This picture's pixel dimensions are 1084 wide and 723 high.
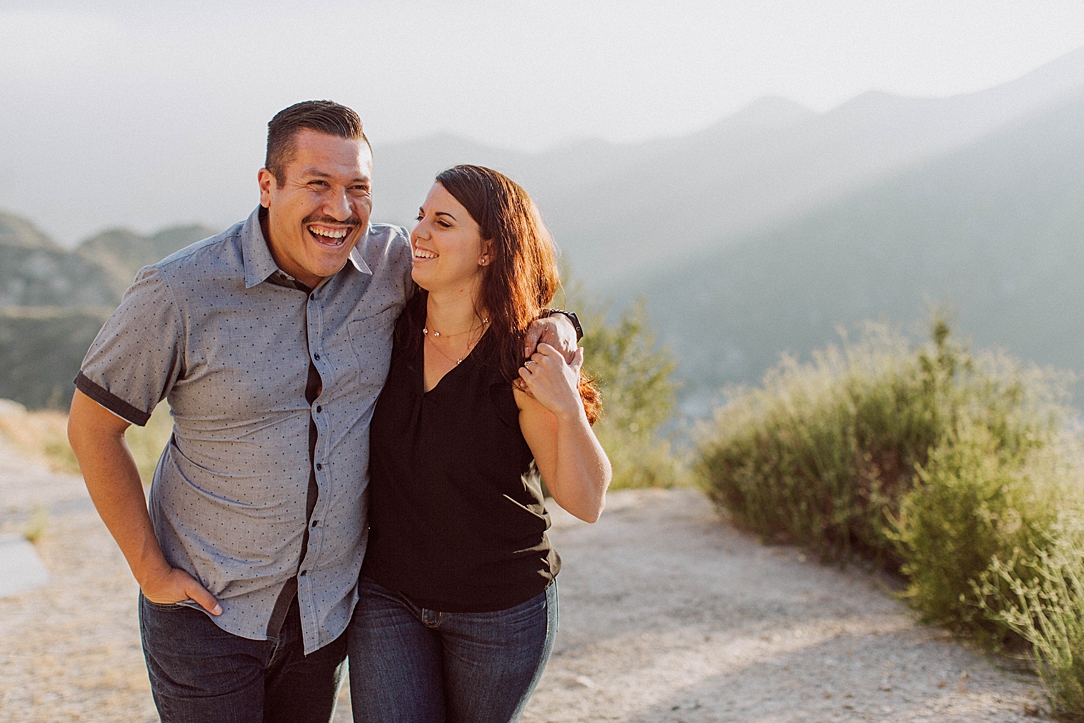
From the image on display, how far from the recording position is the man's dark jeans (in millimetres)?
2096

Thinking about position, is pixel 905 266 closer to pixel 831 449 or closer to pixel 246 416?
pixel 831 449

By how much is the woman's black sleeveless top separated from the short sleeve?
1.98ft

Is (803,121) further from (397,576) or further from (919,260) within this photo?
(397,576)

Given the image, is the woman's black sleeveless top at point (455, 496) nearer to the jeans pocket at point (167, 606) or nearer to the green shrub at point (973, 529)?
the jeans pocket at point (167, 606)

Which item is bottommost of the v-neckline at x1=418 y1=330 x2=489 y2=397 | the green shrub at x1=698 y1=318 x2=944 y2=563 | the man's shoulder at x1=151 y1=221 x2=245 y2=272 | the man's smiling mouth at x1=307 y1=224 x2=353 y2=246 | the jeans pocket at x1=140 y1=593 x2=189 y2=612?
the green shrub at x1=698 y1=318 x2=944 y2=563

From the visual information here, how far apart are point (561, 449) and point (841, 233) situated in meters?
87.3

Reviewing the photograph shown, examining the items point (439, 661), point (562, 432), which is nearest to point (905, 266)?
point (562, 432)

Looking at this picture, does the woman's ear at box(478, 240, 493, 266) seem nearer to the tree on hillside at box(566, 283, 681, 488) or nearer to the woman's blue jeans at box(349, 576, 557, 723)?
the woman's blue jeans at box(349, 576, 557, 723)

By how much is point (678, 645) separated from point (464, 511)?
2744 mm

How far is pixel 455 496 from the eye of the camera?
2219mm

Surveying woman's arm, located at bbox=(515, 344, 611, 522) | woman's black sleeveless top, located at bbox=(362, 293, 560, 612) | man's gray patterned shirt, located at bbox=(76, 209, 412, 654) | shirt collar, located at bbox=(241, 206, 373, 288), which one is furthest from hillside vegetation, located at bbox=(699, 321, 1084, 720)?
shirt collar, located at bbox=(241, 206, 373, 288)

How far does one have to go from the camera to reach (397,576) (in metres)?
2.26

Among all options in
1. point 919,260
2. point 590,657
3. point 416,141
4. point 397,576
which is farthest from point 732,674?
point 416,141

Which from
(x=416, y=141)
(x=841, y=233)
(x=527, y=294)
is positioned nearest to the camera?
(x=527, y=294)
